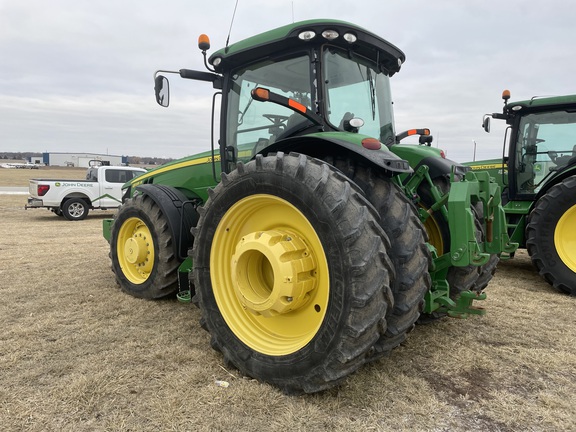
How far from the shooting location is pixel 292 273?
245cm

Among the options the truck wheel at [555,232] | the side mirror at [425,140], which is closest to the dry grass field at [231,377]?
the truck wheel at [555,232]

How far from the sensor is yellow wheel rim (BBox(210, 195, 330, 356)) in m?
2.49

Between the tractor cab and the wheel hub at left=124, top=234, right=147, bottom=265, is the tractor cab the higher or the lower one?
the higher one

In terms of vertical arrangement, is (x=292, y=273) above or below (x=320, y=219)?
below

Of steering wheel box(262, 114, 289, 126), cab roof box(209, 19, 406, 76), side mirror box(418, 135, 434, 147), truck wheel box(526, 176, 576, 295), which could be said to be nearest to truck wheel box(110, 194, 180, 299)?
steering wheel box(262, 114, 289, 126)

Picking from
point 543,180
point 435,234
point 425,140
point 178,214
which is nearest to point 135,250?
point 178,214

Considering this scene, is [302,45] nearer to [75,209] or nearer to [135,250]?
[135,250]

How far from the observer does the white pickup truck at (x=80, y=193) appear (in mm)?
12656

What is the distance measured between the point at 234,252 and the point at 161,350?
922 mm

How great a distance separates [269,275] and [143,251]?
6.59 feet

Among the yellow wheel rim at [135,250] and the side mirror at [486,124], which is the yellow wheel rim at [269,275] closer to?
the yellow wheel rim at [135,250]

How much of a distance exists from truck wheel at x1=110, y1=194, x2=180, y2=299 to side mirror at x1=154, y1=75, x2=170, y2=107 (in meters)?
1.10

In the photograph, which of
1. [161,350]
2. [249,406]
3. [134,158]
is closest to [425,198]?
[249,406]

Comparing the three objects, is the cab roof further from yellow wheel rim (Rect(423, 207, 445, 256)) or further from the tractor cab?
yellow wheel rim (Rect(423, 207, 445, 256))
